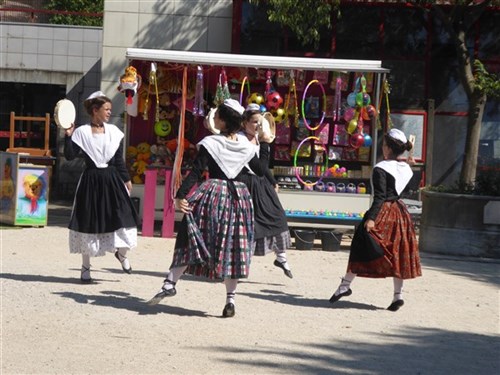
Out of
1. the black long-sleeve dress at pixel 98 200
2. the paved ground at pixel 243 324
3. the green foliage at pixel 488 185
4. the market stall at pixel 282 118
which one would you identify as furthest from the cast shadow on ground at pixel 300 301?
the market stall at pixel 282 118

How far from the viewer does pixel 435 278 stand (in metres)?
11.1

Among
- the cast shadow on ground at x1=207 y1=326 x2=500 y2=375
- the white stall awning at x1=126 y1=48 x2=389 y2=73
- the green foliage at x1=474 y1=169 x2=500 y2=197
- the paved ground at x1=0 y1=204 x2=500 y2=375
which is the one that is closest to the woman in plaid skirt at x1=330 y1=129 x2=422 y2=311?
the paved ground at x1=0 y1=204 x2=500 y2=375

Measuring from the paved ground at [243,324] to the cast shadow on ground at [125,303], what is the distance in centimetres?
1

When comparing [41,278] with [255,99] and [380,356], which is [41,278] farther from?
[255,99]

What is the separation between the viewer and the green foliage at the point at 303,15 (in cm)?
1511

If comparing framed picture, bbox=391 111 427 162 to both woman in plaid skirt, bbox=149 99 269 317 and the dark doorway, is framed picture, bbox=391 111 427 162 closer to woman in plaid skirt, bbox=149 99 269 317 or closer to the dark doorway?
the dark doorway

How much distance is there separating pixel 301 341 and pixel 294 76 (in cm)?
804

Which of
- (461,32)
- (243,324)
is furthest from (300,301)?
(461,32)

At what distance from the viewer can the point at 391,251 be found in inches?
348

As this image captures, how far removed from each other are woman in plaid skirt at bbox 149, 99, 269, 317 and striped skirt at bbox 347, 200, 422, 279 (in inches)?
46.7

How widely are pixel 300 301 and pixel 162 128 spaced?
260 inches

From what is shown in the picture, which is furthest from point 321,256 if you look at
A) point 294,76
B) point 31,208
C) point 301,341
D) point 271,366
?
point 271,366

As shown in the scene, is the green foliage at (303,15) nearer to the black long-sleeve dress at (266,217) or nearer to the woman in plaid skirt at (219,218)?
the black long-sleeve dress at (266,217)

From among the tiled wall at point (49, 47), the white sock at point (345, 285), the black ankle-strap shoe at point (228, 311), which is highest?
the tiled wall at point (49, 47)
